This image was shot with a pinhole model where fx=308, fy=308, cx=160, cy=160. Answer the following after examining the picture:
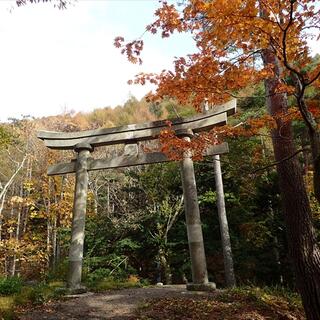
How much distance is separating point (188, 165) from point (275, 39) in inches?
183

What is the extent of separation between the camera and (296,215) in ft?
17.9

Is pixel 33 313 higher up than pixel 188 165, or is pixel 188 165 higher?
pixel 188 165

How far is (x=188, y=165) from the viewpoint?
333 inches

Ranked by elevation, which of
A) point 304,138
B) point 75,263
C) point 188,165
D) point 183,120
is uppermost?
point 304,138

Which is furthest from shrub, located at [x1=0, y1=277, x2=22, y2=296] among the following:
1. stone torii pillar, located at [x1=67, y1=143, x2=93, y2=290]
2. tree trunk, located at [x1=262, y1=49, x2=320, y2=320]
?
tree trunk, located at [x1=262, y1=49, x2=320, y2=320]

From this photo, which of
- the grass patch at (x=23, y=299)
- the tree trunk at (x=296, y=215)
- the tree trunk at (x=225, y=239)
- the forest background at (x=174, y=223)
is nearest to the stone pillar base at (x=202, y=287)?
the tree trunk at (x=296, y=215)

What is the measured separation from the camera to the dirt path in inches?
220

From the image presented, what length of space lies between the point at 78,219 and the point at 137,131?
A: 9.93 ft

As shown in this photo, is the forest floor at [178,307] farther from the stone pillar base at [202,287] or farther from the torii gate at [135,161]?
the torii gate at [135,161]

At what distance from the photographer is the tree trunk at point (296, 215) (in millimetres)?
5051

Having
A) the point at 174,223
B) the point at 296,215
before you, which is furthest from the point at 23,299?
the point at 174,223

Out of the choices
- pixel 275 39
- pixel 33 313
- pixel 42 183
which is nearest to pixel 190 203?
pixel 33 313

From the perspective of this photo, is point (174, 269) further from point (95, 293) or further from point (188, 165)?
point (188, 165)

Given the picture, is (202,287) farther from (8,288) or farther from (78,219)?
(8,288)
